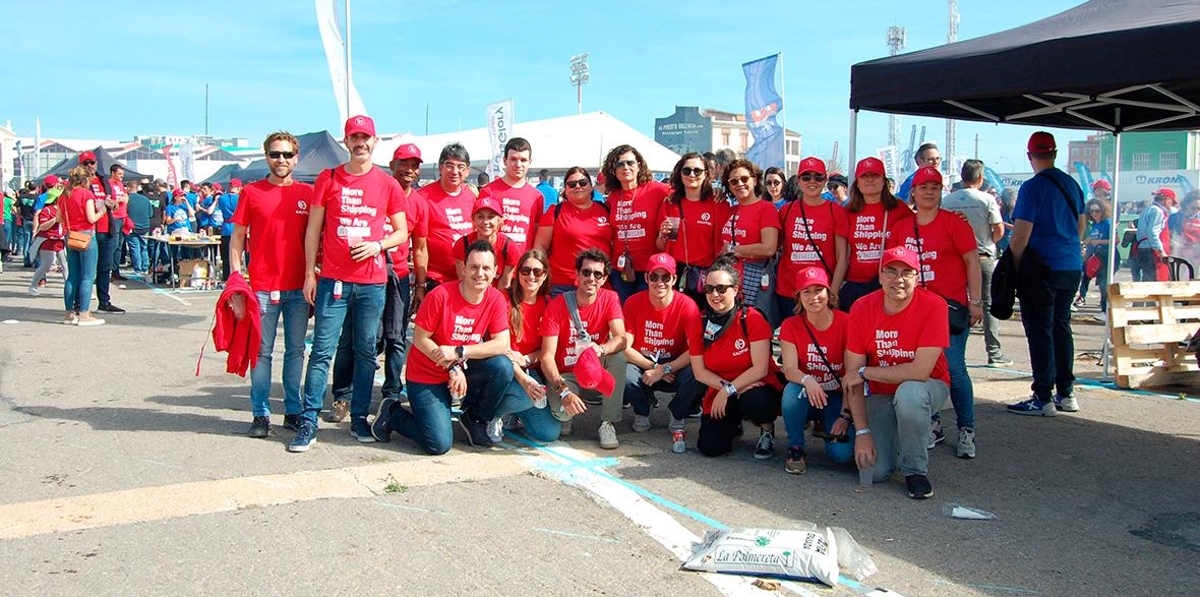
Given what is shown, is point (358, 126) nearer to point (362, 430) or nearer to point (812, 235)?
point (362, 430)

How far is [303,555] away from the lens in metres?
3.92

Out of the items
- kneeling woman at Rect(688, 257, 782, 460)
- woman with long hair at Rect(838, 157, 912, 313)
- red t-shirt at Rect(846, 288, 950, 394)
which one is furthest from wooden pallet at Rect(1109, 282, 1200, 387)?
kneeling woman at Rect(688, 257, 782, 460)

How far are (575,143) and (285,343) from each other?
2214cm

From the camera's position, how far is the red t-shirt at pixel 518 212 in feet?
21.6

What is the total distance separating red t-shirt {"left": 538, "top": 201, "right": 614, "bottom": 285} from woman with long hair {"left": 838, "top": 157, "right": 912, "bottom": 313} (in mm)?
1678

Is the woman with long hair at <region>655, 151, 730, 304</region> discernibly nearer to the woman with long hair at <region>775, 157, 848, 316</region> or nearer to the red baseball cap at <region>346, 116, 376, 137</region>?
the woman with long hair at <region>775, 157, 848, 316</region>

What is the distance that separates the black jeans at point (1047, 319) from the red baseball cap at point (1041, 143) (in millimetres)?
846

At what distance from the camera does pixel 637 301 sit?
6.17 m

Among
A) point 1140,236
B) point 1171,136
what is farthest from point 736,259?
point 1171,136

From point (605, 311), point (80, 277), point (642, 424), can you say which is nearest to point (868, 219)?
point (605, 311)

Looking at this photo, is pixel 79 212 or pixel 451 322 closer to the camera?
pixel 451 322

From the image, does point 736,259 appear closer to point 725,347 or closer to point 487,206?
point 725,347

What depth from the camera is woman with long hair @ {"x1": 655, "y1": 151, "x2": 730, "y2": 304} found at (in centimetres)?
654

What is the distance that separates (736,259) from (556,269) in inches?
48.7
